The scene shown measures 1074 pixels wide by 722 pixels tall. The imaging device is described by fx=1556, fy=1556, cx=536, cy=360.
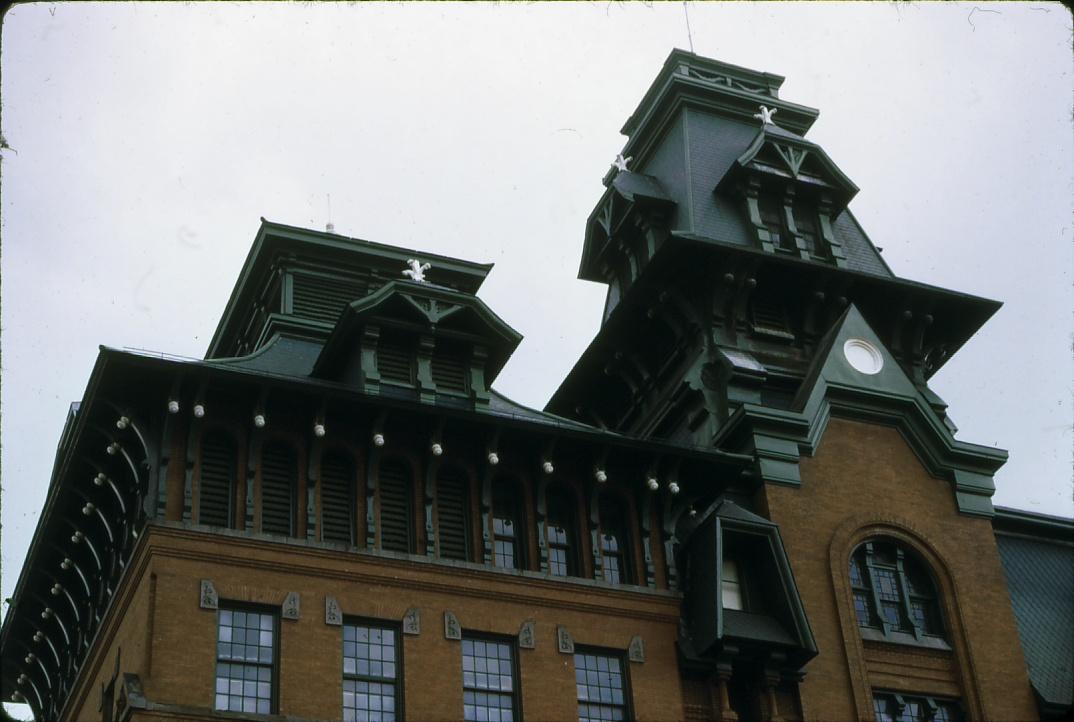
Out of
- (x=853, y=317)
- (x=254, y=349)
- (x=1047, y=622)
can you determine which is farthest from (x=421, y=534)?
(x=1047, y=622)

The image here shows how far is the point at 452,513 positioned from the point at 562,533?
287 cm

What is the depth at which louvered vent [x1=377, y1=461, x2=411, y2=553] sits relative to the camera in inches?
1345

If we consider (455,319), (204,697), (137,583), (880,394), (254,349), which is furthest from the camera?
(254,349)

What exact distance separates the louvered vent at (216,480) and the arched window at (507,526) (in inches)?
240

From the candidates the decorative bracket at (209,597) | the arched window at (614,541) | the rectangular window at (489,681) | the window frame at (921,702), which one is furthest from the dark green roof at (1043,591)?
the decorative bracket at (209,597)

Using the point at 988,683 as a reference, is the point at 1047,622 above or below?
above

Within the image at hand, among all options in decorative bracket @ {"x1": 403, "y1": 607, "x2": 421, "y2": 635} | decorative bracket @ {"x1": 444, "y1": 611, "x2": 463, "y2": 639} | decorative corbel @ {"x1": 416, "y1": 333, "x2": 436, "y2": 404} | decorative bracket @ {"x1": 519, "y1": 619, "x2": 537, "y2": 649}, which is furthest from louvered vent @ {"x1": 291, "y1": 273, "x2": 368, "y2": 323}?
decorative bracket @ {"x1": 519, "y1": 619, "x2": 537, "y2": 649}

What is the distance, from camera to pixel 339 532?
33.7 meters

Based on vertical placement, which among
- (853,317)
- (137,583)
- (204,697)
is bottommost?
(204,697)

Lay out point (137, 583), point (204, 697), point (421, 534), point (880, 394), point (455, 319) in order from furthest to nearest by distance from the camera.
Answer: point (880, 394) → point (455, 319) → point (421, 534) → point (137, 583) → point (204, 697)

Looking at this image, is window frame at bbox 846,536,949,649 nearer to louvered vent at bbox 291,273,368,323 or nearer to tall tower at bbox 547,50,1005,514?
tall tower at bbox 547,50,1005,514

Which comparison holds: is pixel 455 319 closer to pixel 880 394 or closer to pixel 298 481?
pixel 298 481

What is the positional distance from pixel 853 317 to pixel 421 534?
14.9m

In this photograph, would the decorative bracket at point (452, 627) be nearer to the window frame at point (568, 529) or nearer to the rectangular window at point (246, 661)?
the window frame at point (568, 529)
